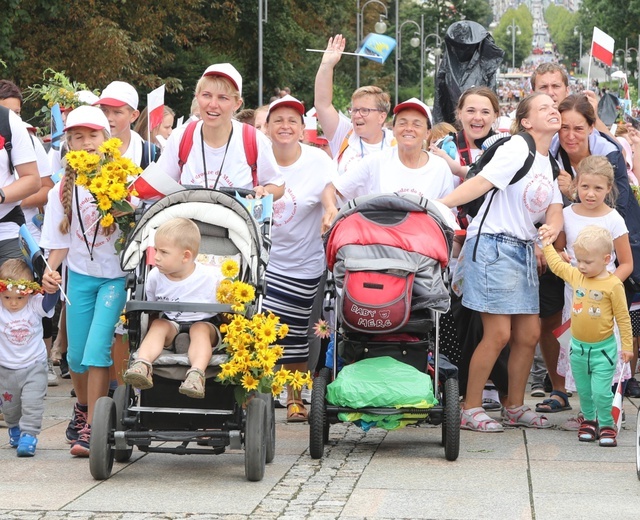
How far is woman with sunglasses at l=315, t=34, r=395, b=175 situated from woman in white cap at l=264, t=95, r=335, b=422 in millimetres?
758

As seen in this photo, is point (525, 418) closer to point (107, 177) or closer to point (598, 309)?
point (598, 309)

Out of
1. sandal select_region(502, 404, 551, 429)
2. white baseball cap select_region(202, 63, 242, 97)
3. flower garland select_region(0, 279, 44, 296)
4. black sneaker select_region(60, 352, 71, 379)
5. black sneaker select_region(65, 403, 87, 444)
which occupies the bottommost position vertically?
black sneaker select_region(60, 352, 71, 379)

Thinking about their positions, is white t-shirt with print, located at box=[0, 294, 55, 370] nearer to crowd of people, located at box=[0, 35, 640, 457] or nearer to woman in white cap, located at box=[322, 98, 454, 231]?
crowd of people, located at box=[0, 35, 640, 457]

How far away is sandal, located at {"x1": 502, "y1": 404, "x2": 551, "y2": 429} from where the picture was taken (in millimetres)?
8727

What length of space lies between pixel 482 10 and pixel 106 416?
10947cm

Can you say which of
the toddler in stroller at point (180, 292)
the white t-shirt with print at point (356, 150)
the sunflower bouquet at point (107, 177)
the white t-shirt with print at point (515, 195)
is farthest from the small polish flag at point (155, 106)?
the toddler in stroller at point (180, 292)

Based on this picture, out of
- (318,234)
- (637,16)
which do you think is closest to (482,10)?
(637,16)

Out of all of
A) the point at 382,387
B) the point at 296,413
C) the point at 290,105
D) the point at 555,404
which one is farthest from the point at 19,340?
the point at 555,404

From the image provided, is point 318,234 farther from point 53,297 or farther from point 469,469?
point 469,469

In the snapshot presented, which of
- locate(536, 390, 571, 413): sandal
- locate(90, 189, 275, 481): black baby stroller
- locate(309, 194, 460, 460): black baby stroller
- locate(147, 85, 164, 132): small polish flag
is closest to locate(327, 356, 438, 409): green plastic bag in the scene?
locate(309, 194, 460, 460): black baby stroller

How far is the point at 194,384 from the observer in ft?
21.7

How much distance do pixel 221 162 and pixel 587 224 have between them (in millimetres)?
2494

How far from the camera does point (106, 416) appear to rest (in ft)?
22.2

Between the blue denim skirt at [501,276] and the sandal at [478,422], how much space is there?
0.67 meters
